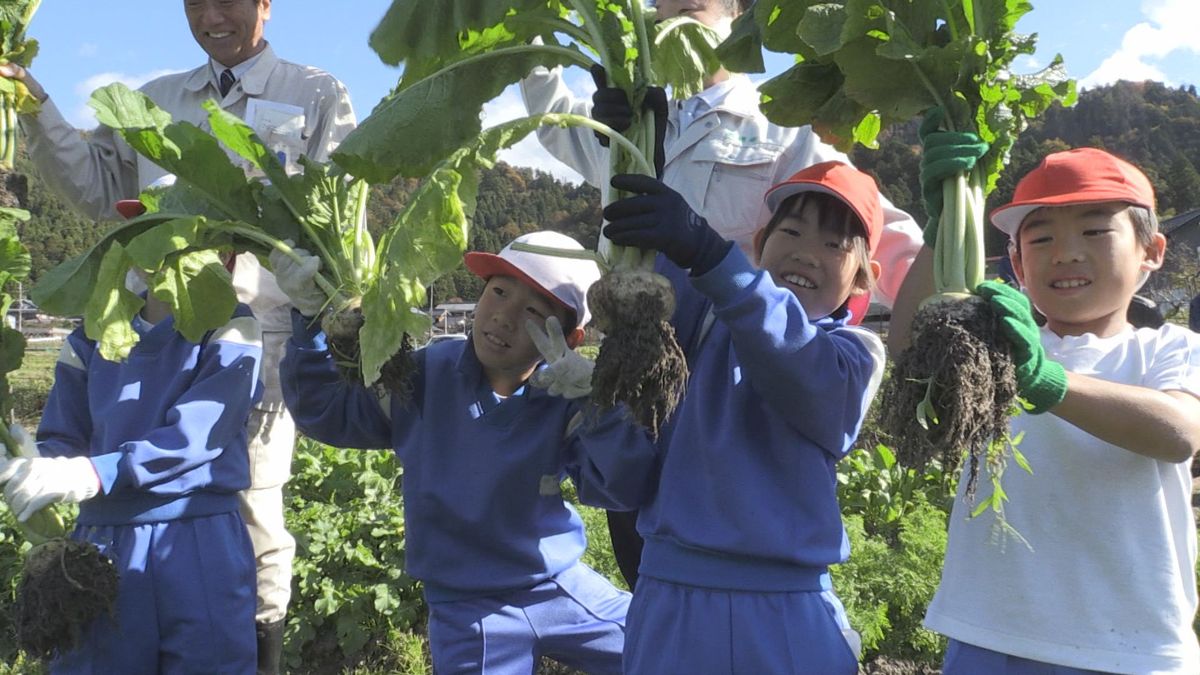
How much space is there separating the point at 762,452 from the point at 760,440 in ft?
0.10

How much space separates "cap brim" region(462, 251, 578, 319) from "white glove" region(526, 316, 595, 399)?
0.69ft

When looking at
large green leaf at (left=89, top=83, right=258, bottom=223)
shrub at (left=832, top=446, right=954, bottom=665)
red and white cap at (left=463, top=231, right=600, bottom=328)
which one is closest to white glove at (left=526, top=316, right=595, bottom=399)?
red and white cap at (left=463, top=231, right=600, bottom=328)

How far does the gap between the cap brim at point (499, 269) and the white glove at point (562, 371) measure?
0.21 m

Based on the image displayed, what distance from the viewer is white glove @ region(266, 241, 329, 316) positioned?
2.43 m

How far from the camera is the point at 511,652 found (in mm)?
2631

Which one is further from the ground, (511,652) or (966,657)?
(966,657)

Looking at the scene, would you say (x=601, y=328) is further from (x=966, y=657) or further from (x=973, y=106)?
(x=966, y=657)

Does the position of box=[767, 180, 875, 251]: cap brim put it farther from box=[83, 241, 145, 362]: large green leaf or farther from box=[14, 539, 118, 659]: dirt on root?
box=[14, 539, 118, 659]: dirt on root

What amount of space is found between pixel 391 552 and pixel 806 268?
2.88 meters

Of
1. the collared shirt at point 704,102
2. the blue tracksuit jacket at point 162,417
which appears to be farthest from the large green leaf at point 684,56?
the blue tracksuit jacket at point 162,417

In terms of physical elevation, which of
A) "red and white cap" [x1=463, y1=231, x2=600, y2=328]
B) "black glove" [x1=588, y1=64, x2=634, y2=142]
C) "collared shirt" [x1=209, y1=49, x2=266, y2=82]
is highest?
"collared shirt" [x1=209, y1=49, x2=266, y2=82]

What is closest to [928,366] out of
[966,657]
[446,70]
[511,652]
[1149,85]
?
[966,657]

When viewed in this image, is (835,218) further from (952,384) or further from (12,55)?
(12,55)

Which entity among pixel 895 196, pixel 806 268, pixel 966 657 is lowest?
pixel 966 657
